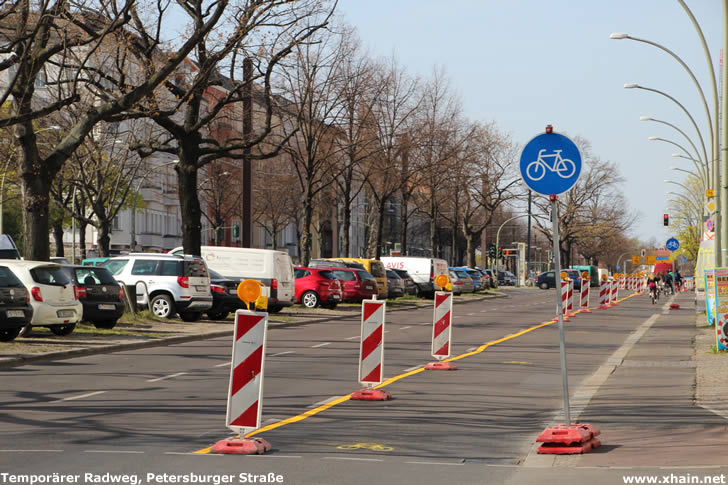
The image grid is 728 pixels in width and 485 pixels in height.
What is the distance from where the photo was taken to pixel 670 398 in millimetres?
13273

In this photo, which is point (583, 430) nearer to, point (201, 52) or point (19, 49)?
point (19, 49)

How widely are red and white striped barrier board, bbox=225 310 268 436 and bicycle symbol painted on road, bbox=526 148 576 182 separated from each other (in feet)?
9.00

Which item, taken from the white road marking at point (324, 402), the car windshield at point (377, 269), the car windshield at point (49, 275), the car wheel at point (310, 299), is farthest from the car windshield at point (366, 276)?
the white road marking at point (324, 402)

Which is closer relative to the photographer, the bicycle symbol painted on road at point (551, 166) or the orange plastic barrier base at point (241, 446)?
the orange plastic barrier base at point (241, 446)

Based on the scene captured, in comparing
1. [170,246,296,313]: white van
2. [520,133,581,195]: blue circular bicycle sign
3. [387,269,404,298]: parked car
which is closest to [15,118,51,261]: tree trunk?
[170,246,296,313]: white van

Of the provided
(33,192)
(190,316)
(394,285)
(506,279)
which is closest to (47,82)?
(33,192)

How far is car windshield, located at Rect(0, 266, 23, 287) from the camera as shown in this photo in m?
20.9

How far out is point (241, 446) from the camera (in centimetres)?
912

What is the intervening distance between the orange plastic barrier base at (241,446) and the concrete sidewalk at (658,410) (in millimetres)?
→ 2134

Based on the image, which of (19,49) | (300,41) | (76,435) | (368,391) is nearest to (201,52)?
(300,41)

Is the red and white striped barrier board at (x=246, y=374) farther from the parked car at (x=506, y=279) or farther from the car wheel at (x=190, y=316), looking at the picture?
the parked car at (x=506, y=279)

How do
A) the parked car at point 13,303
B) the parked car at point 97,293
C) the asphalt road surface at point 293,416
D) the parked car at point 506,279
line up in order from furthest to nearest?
1. the parked car at point 506,279
2. the parked car at point 97,293
3. the parked car at point 13,303
4. the asphalt road surface at point 293,416

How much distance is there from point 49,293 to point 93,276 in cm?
337

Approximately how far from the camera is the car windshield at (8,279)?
824 inches
